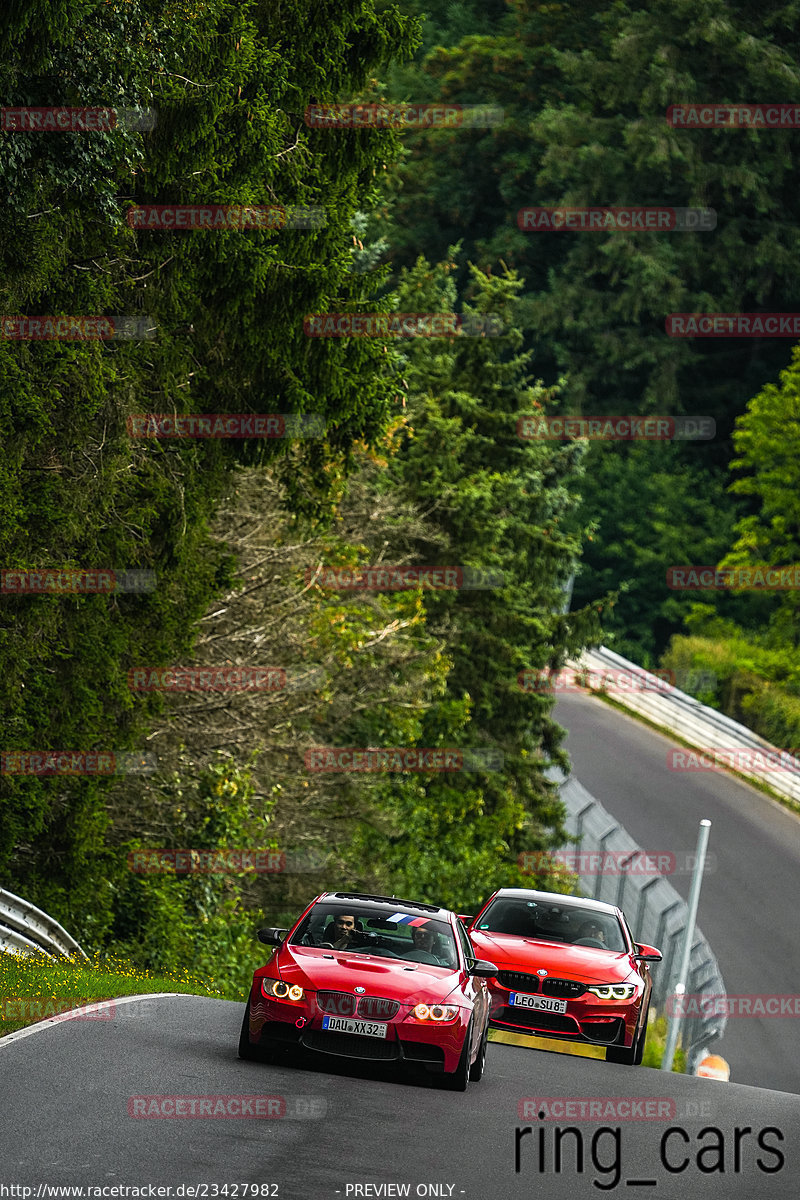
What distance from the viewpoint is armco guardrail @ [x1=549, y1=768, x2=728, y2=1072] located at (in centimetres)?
3547

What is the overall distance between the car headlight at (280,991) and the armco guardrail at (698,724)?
40.2 metres

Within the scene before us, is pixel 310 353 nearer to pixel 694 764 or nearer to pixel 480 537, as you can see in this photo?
pixel 480 537

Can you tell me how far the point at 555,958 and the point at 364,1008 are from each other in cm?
479

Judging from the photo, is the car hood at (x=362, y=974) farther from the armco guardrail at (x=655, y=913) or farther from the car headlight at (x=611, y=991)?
the armco guardrail at (x=655, y=913)

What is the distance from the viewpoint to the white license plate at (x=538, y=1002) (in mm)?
15641

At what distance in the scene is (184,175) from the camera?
17.5 meters

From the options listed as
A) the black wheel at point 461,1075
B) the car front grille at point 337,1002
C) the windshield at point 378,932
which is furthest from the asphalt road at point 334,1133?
the windshield at point 378,932

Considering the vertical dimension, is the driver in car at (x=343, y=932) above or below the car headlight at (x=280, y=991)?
below

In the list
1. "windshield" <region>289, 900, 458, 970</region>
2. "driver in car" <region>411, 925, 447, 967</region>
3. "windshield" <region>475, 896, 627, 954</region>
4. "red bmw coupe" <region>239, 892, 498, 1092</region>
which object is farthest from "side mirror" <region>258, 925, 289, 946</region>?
"windshield" <region>475, 896, 627, 954</region>

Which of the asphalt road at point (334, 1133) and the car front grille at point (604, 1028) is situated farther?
the car front grille at point (604, 1028)

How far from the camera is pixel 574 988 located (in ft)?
51.2

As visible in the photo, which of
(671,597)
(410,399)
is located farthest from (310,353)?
(671,597)

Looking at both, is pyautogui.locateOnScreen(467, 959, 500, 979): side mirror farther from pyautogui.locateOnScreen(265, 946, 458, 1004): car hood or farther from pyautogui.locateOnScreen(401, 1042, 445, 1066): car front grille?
pyautogui.locateOnScreen(401, 1042, 445, 1066): car front grille

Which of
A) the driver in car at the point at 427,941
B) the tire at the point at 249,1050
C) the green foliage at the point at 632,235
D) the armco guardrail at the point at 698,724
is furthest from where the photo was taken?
the green foliage at the point at 632,235
